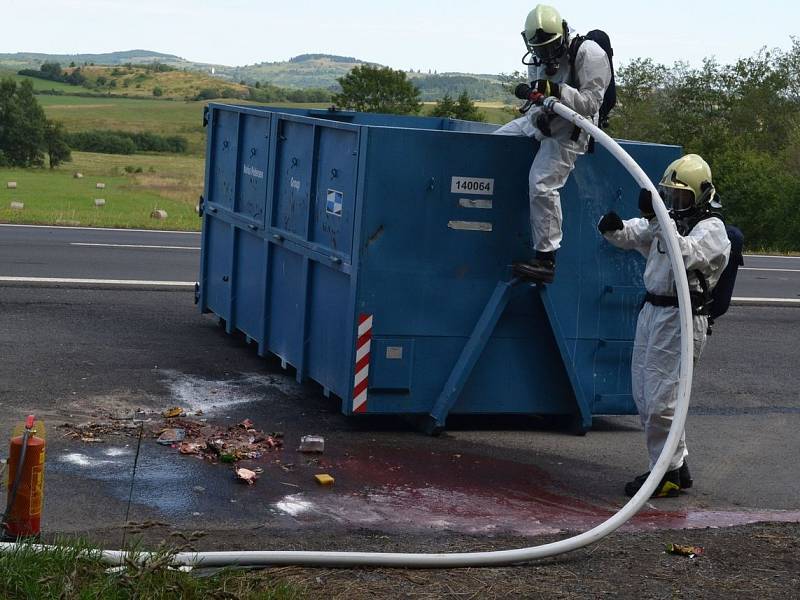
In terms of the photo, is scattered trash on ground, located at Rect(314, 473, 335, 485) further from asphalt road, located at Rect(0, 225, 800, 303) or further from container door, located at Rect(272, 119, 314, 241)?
asphalt road, located at Rect(0, 225, 800, 303)

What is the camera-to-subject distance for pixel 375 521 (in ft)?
21.0

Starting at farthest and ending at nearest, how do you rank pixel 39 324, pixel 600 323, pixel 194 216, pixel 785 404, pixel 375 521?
pixel 194 216 → pixel 39 324 → pixel 785 404 → pixel 600 323 → pixel 375 521

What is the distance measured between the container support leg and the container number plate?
27.1 inches

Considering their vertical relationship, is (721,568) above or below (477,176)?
below

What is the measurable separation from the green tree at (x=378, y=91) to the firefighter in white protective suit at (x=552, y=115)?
5708cm

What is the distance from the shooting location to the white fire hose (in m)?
5.14

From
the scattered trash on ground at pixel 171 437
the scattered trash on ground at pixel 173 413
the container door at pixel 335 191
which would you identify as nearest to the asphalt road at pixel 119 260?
the scattered trash on ground at pixel 173 413

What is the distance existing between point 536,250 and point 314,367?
1.98m

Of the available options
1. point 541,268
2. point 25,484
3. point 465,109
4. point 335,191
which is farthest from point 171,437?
point 465,109

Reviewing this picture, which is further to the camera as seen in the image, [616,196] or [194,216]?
[194,216]

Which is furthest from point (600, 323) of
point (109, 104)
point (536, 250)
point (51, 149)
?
point (109, 104)

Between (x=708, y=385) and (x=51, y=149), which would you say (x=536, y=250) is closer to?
(x=708, y=385)

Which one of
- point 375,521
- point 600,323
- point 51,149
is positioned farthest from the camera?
point 51,149

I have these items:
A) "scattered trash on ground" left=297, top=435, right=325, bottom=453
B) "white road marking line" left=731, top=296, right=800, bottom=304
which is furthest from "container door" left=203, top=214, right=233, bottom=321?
"white road marking line" left=731, top=296, right=800, bottom=304
